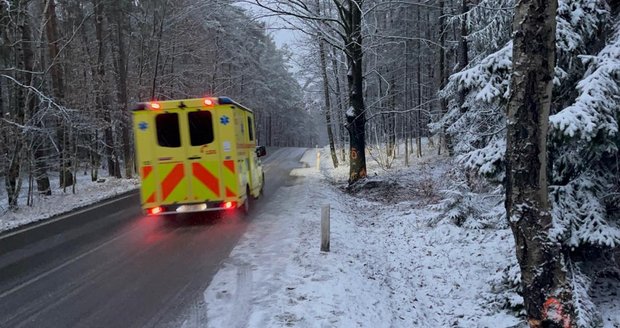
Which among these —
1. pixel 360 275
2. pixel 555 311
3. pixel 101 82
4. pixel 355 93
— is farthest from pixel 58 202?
pixel 555 311

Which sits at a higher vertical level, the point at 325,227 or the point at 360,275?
the point at 325,227

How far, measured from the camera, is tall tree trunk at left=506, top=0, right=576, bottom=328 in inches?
193

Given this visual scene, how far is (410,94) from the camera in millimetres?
36344

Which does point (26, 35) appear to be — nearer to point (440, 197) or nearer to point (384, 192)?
point (384, 192)

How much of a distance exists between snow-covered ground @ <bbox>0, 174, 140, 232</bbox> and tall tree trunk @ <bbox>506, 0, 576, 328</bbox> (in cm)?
1175

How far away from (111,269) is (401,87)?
29716mm

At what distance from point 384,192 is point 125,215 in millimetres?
8213

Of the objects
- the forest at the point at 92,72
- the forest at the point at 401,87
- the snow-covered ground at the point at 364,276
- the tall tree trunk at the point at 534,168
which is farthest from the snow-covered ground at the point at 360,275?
the forest at the point at 92,72

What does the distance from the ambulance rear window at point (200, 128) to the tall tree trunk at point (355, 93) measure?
7.67 metres

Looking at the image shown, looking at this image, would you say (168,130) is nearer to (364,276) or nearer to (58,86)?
(364,276)

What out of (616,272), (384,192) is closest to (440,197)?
(384,192)

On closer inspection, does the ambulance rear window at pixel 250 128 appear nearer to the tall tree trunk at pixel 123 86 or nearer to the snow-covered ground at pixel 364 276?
the snow-covered ground at pixel 364 276

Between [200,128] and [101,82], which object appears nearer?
[200,128]

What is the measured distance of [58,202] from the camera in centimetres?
1538
